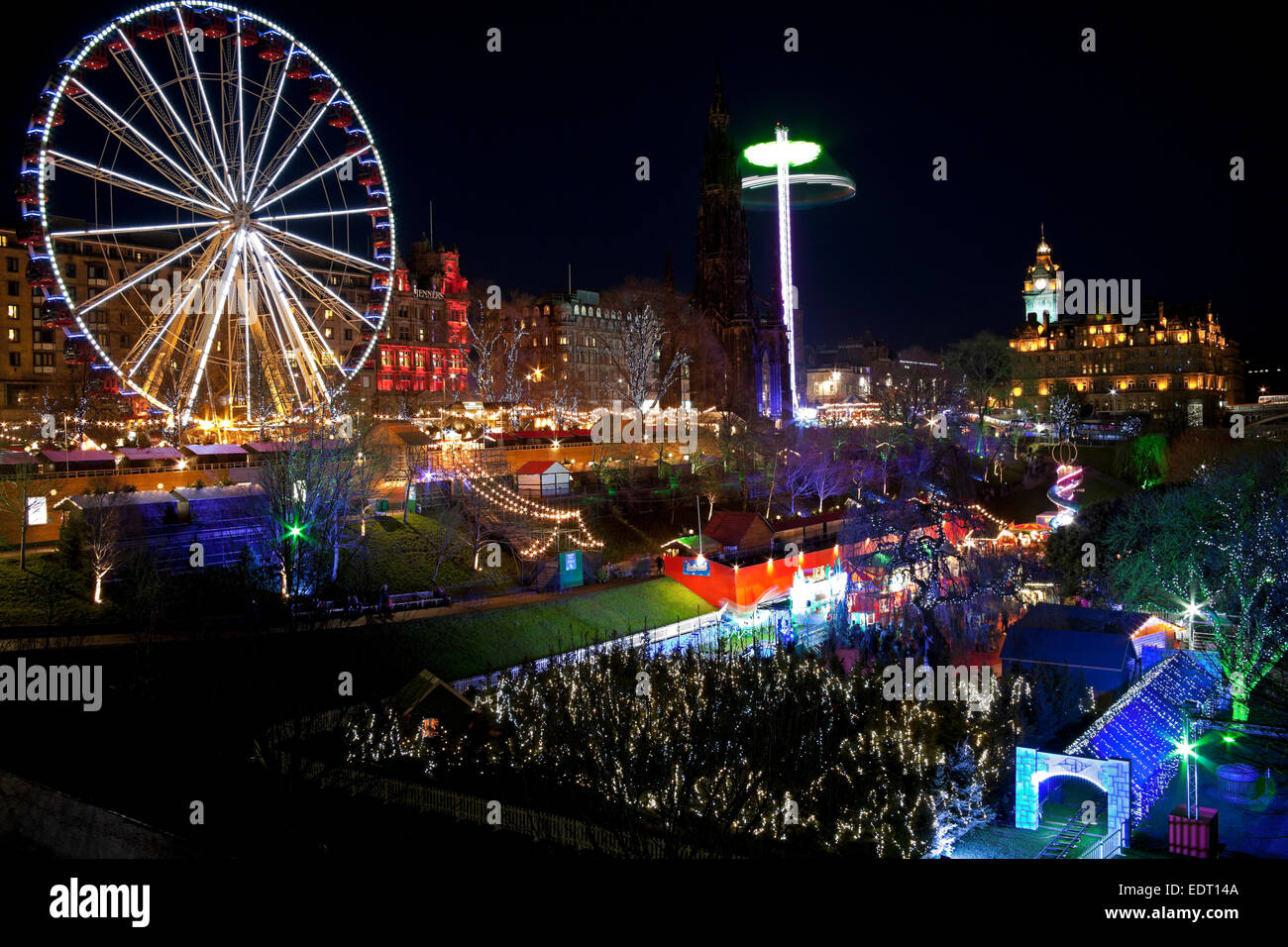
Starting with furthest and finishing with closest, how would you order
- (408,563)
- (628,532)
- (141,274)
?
(628,532), (408,563), (141,274)

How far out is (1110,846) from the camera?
14164mm

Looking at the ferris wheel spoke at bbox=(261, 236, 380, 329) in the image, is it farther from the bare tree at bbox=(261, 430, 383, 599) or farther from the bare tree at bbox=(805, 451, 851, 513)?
the bare tree at bbox=(805, 451, 851, 513)

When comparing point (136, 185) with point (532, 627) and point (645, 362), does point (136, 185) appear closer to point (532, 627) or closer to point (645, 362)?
point (532, 627)

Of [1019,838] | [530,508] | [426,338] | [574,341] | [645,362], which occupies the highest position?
[574,341]

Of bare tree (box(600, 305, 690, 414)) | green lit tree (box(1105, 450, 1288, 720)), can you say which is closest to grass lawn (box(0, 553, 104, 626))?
green lit tree (box(1105, 450, 1288, 720))

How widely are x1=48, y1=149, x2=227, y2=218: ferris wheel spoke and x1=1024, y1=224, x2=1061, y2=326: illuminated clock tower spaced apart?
115 metres

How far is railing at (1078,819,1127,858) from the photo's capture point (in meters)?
13.9

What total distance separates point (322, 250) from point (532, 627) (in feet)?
50.5

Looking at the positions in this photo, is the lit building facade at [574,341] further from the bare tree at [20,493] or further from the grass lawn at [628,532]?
the bare tree at [20,493]

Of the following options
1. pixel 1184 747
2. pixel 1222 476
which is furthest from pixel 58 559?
pixel 1222 476

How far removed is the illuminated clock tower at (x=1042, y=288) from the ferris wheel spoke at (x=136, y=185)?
376 feet

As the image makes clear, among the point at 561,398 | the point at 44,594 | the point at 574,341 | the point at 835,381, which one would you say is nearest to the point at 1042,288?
the point at 835,381

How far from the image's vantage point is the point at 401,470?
34.4 m

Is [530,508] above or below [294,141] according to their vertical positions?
below
